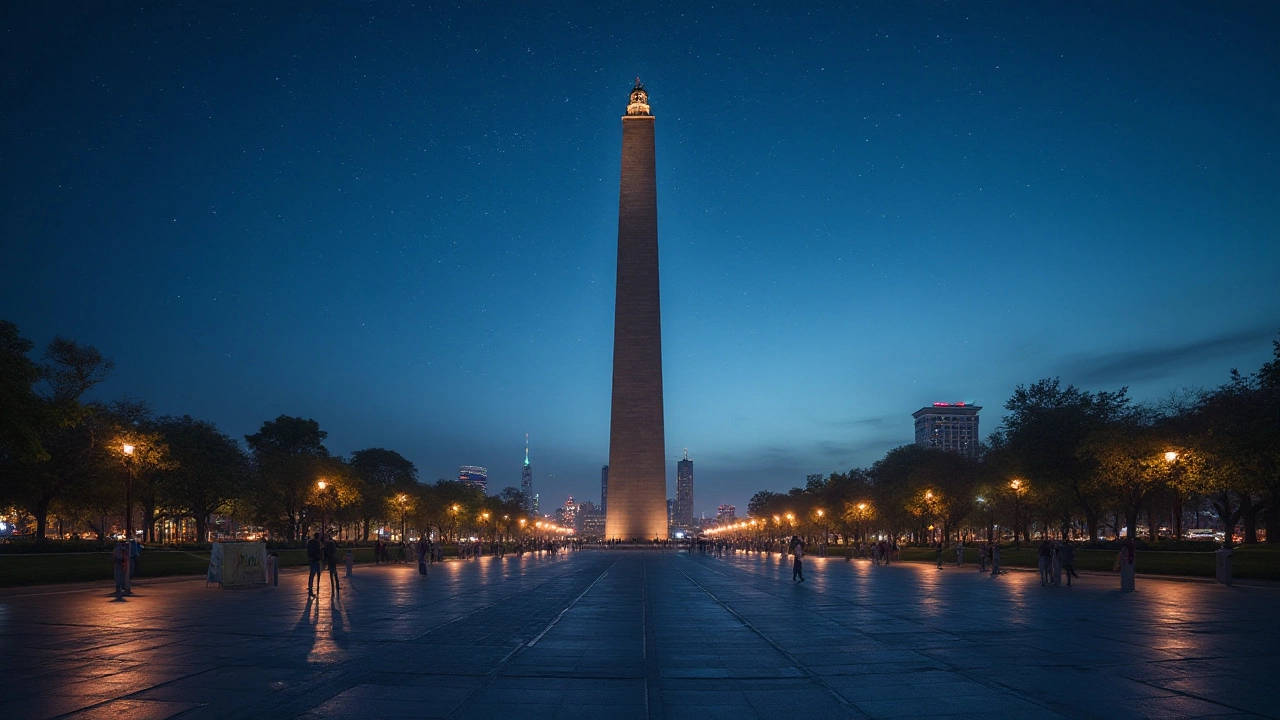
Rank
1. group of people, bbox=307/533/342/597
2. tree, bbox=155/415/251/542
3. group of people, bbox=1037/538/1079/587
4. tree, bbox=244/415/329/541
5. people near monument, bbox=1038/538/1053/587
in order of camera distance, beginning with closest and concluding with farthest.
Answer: group of people, bbox=307/533/342/597 < group of people, bbox=1037/538/1079/587 < people near monument, bbox=1038/538/1053/587 < tree, bbox=155/415/251/542 < tree, bbox=244/415/329/541

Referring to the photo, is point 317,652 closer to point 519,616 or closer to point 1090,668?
point 519,616

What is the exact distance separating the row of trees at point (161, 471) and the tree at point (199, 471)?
13 centimetres

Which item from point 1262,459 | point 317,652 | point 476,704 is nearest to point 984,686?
point 476,704

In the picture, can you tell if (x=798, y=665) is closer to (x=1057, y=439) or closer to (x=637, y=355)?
(x=1057, y=439)

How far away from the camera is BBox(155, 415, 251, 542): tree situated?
72062 millimetres

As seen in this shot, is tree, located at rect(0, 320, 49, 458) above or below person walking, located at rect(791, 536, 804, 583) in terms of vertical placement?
above

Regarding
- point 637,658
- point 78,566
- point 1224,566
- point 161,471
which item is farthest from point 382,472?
point 637,658

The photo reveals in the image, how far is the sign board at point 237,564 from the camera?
2941 cm

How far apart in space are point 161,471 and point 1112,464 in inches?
2491

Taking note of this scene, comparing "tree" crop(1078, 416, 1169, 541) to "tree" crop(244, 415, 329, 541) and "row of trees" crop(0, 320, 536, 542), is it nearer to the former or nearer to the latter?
"row of trees" crop(0, 320, 536, 542)

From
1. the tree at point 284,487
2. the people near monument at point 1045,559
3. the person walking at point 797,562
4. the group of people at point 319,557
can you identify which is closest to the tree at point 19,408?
the group of people at point 319,557

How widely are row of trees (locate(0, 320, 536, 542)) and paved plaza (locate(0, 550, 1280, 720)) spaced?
1147 cm

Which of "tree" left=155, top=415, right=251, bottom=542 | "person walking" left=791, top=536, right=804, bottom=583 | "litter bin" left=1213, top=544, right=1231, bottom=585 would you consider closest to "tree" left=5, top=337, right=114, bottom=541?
"tree" left=155, top=415, right=251, bottom=542

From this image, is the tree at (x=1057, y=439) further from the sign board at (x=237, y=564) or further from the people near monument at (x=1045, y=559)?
the sign board at (x=237, y=564)
